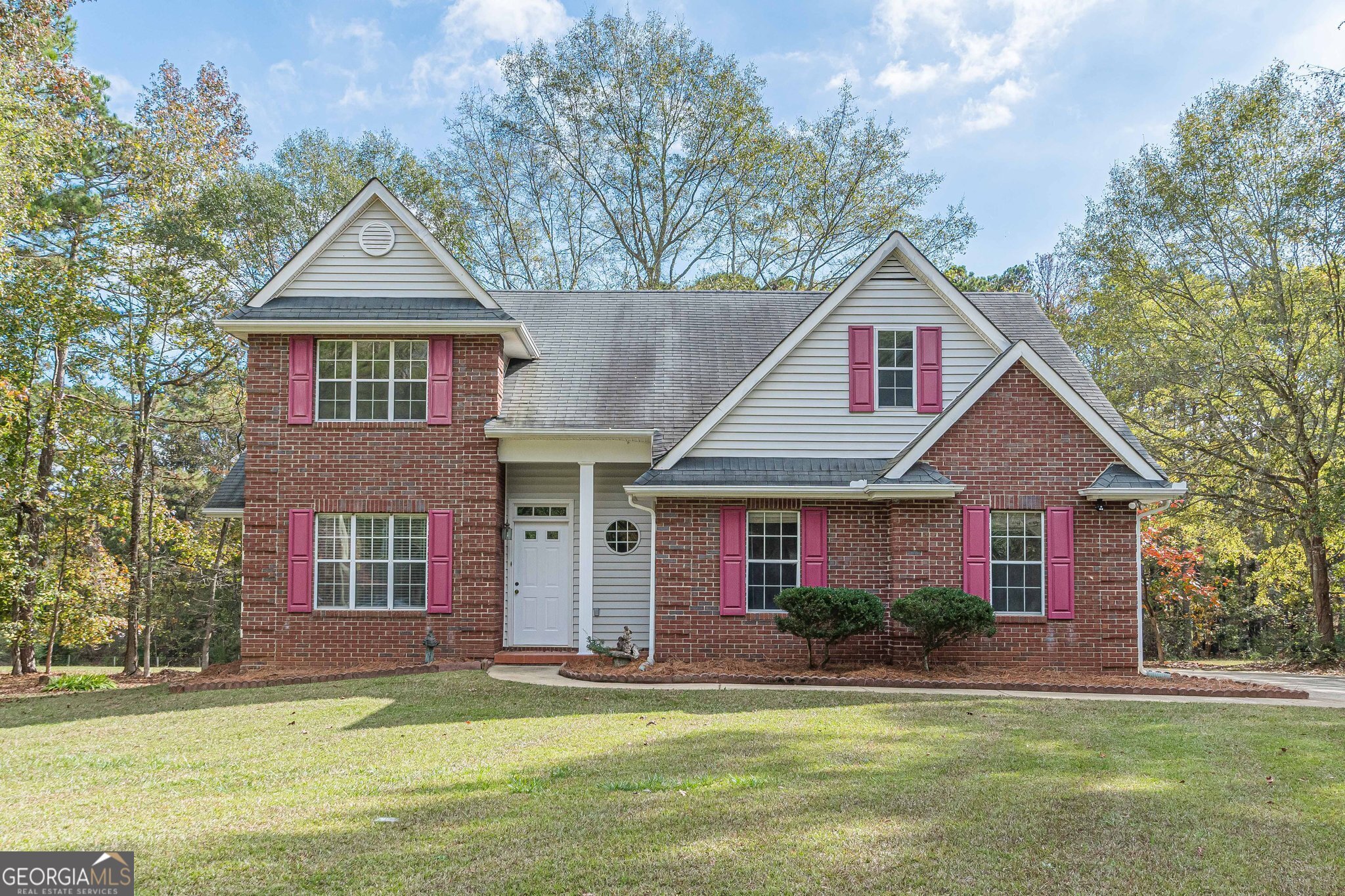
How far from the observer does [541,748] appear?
836 centimetres

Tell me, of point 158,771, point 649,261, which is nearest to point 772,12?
point 649,261

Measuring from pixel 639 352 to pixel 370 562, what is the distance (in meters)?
6.15

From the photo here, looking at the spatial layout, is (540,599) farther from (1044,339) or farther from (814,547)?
(1044,339)

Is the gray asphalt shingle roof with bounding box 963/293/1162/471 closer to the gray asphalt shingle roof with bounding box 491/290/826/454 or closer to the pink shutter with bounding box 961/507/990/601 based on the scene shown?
the pink shutter with bounding box 961/507/990/601

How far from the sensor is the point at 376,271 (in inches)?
603

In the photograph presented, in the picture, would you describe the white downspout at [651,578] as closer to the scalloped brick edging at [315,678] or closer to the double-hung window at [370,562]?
the scalloped brick edging at [315,678]

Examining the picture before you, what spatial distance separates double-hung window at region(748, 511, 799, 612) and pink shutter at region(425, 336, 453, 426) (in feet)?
16.7

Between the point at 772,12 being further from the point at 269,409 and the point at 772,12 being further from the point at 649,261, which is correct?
the point at 269,409

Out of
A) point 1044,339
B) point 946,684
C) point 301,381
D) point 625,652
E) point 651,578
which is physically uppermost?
point 1044,339

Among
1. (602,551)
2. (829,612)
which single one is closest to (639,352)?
(602,551)

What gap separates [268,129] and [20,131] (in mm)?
11772

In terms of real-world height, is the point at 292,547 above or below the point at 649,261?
below

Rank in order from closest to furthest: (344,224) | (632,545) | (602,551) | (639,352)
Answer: (344,224) → (602,551) → (632,545) → (639,352)

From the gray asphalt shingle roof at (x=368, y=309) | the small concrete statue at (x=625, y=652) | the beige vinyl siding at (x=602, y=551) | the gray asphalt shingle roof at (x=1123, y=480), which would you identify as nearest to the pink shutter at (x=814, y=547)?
the small concrete statue at (x=625, y=652)
